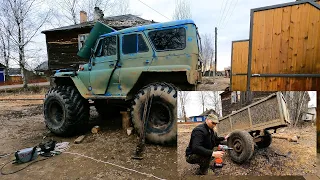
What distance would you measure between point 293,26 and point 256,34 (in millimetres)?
432

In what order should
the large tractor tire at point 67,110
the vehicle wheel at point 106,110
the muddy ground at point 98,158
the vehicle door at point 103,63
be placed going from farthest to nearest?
the vehicle wheel at point 106,110, the large tractor tire at point 67,110, the vehicle door at point 103,63, the muddy ground at point 98,158

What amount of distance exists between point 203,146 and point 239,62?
6.73 feet

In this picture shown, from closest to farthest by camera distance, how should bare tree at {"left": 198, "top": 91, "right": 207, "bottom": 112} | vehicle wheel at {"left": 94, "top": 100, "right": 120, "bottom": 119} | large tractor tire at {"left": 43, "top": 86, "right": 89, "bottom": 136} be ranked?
bare tree at {"left": 198, "top": 91, "right": 207, "bottom": 112}
large tractor tire at {"left": 43, "top": 86, "right": 89, "bottom": 136}
vehicle wheel at {"left": 94, "top": 100, "right": 120, "bottom": 119}

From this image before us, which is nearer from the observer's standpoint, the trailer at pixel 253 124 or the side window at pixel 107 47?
the trailer at pixel 253 124

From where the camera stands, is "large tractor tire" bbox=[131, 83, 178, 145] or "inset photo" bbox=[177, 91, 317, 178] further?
"large tractor tire" bbox=[131, 83, 178, 145]

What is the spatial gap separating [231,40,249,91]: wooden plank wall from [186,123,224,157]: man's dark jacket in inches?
43.5

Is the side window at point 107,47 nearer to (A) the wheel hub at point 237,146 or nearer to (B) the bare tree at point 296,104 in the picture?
(A) the wheel hub at point 237,146

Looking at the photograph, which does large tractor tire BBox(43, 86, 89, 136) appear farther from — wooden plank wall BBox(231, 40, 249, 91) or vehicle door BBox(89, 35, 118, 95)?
wooden plank wall BBox(231, 40, 249, 91)

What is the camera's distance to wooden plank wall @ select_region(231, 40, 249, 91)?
3.60m

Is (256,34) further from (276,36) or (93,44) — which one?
(93,44)

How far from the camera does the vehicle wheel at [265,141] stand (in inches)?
102

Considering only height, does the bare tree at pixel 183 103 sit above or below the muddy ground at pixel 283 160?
above

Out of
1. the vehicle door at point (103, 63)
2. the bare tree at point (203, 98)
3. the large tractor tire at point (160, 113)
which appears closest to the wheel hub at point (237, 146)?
Answer: the bare tree at point (203, 98)

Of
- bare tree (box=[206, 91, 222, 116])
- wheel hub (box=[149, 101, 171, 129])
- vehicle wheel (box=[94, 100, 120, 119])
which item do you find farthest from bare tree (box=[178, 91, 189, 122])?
vehicle wheel (box=[94, 100, 120, 119])
